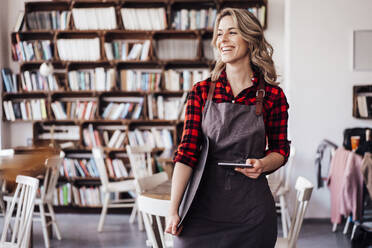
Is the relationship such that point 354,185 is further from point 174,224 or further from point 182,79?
point 174,224

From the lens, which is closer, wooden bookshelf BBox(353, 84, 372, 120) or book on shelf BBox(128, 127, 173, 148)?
wooden bookshelf BBox(353, 84, 372, 120)

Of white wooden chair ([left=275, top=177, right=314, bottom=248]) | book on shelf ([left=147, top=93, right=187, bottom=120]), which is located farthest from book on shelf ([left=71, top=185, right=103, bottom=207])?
white wooden chair ([left=275, top=177, right=314, bottom=248])

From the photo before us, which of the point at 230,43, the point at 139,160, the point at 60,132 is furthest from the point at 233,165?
the point at 60,132

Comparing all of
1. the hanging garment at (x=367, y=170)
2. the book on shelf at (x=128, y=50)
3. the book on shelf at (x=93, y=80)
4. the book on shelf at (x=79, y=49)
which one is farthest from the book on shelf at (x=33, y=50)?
the hanging garment at (x=367, y=170)

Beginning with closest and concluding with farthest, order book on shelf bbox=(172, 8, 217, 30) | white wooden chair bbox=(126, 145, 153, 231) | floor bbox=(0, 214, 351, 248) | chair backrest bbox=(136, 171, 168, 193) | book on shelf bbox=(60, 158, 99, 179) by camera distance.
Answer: chair backrest bbox=(136, 171, 168, 193)
floor bbox=(0, 214, 351, 248)
white wooden chair bbox=(126, 145, 153, 231)
book on shelf bbox=(172, 8, 217, 30)
book on shelf bbox=(60, 158, 99, 179)

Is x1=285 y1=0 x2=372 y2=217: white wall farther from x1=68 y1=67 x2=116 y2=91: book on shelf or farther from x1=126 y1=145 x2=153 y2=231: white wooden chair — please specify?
x1=68 y1=67 x2=116 y2=91: book on shelf

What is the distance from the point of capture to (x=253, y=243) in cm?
151

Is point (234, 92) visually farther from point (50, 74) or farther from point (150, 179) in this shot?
point (50, 74)

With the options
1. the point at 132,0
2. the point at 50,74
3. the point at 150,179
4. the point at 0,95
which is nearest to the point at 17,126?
the point at 0,95

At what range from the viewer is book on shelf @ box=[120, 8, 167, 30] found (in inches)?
211

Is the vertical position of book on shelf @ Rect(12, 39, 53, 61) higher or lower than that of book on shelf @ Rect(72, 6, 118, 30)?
lower

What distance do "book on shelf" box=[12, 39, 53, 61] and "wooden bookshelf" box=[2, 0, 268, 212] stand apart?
12 millimetres

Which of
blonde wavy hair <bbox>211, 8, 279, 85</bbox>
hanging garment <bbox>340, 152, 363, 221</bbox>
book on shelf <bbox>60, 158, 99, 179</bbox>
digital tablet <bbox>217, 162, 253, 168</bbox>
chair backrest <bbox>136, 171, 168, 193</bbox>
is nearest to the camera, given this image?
digital tablet <bbox>217, 162, 253, 168</bbox>

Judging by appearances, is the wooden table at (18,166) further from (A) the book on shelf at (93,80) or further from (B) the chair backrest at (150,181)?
(A) the book on shelf at (93,80)
